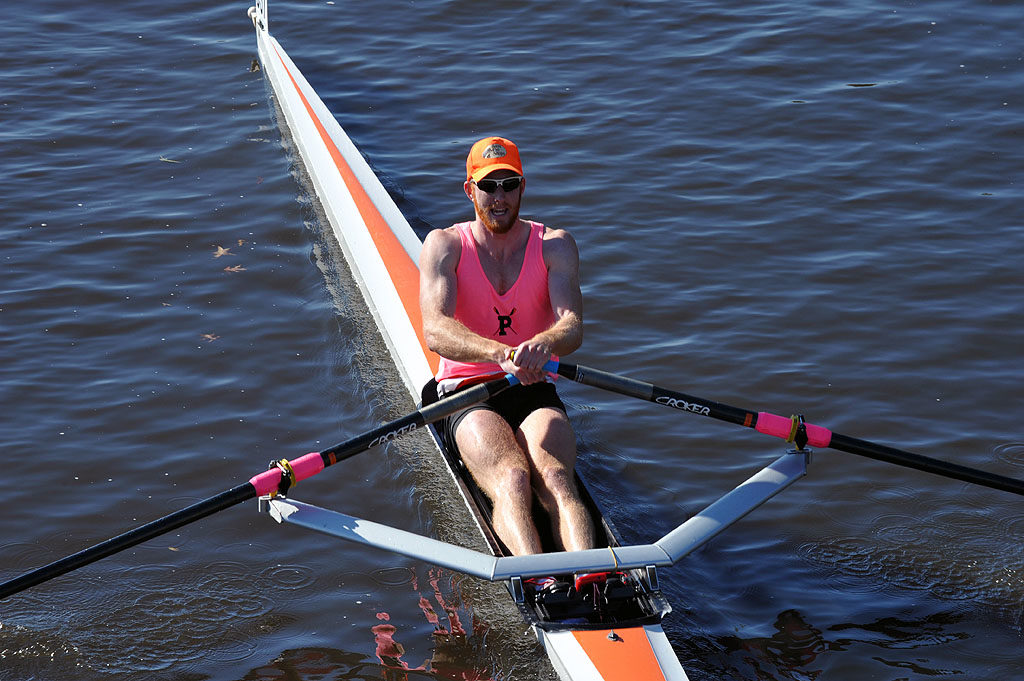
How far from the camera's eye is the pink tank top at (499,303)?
4.86 m

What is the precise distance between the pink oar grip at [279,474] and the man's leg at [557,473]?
0.86m

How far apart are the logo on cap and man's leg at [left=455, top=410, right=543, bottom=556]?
3.50ft

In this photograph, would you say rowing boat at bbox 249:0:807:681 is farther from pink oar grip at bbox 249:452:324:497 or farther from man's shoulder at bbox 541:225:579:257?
man's shoulder at bbox 541:225:579:257

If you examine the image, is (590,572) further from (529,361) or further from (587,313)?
(587,313)

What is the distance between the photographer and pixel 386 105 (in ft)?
33.0

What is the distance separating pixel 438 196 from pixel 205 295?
2.09 metres

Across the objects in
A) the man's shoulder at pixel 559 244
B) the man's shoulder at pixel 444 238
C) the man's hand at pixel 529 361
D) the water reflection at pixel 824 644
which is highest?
the man's shoulder at pixel 444 238

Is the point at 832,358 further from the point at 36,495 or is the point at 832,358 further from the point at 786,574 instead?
the point at 36,495

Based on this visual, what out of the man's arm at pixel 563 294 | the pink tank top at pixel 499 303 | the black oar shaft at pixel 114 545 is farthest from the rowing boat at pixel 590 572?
the man's arm at pixel 563 294

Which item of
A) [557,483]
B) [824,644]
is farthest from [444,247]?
[824,644]

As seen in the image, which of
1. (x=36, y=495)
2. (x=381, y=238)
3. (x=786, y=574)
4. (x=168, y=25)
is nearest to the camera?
(x=786, y=574)

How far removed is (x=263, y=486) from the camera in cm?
418

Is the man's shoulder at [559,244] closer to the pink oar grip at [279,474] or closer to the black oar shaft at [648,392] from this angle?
the black oar shaft at [648,392]

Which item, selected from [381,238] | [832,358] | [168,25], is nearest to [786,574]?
[832,358]
